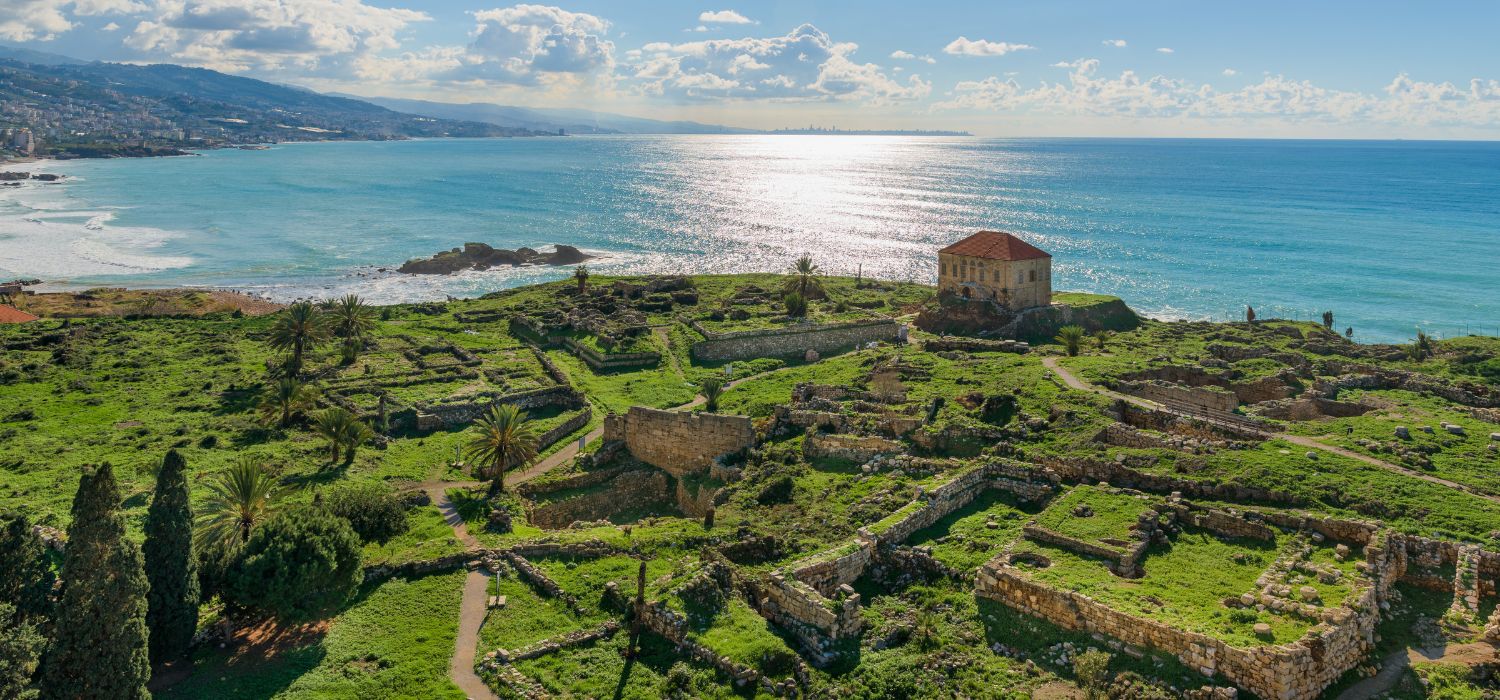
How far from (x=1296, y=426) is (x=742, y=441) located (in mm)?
23343

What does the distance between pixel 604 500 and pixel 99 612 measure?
70.5ft

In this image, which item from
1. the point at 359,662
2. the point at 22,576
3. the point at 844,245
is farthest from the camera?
the point at 844,245

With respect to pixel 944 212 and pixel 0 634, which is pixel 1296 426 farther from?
pixel 944 212

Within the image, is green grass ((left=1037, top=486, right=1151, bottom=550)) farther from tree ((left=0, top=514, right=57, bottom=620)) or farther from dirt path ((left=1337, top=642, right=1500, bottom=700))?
tree ((left=0, top=514, right=57, bottom=620))

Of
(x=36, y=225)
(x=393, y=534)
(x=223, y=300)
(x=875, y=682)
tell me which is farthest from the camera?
(x=36, y=225)

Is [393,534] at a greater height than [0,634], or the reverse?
[0,634]

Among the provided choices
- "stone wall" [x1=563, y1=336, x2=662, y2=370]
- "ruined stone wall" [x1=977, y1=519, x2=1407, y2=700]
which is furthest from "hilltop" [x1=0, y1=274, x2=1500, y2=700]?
"stone wall" [x1=563, y1=336, x2=662, y2=370]

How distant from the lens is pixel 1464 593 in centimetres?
2450

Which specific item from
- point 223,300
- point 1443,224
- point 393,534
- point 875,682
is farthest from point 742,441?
point 1443,224

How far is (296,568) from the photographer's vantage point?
2427cm

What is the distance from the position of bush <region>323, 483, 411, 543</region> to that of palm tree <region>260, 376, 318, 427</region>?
17639 mm

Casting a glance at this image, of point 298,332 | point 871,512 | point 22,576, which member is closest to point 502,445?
point 871,512

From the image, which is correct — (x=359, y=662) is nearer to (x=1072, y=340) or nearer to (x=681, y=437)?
(x=681, y=437)

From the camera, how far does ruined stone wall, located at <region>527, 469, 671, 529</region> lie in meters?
37.9
